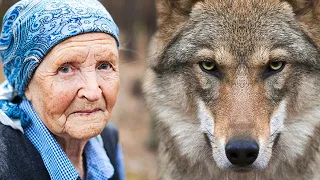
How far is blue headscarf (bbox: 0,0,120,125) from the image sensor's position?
10.2ft

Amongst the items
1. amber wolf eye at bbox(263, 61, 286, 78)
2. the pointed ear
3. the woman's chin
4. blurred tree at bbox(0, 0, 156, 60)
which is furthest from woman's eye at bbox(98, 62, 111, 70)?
blurred tree at bbox(0, 0, 156, 60)

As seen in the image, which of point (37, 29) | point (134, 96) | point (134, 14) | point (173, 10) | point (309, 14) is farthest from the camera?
point (134, 14)

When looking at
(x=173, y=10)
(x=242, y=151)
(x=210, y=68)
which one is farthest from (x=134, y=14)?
(x=242, y=151)

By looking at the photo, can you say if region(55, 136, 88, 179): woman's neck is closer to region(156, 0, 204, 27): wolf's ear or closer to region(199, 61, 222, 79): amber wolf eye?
region(199, 61, 222, 79): amber wolf eye

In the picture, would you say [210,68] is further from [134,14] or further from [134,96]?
[134,14]

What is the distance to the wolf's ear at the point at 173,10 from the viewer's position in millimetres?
4037

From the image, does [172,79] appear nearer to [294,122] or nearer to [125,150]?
[294,122]

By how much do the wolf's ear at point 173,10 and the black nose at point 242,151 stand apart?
125 centimetres

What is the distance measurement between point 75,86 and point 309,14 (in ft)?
6.04

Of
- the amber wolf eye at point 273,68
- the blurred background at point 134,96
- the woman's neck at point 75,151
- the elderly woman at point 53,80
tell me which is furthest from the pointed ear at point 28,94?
the amber wolf eye at point 273,68

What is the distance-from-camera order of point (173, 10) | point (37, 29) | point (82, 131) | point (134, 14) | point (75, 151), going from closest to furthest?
point (37, 29)
point (82, 131)
point (75, 151)
point (173, 10)
point (134, 14)

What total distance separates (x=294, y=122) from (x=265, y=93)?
444 mm

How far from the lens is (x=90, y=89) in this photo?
10.4 ft

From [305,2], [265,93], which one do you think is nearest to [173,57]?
[265,93]
